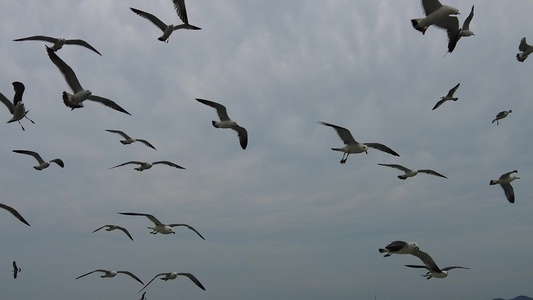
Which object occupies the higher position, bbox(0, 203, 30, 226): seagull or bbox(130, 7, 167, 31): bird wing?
bbox(130, 7, 167, 31): bird wing

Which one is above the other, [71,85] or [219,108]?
[219,108]

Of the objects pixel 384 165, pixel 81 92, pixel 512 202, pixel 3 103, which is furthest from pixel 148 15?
pixel 512 202

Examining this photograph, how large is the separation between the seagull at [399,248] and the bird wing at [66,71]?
1249cm

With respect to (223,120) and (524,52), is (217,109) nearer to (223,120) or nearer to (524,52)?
(223,120)

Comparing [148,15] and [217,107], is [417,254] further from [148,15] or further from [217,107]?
[148,15]

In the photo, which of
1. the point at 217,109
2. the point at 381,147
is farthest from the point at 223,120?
the point at 381,147

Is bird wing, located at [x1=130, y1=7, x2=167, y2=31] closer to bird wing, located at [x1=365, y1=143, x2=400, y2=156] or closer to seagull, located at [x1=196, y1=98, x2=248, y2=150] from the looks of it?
seagull, located at [x1=196, y1=98, x2=248, y2=150]

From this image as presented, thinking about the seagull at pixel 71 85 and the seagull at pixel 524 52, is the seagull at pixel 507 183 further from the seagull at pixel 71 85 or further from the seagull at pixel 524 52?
the seagull at pixel 71 85

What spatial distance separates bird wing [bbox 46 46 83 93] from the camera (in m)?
22.5

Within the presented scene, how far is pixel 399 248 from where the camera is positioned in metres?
19.5

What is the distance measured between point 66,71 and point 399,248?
13422mm

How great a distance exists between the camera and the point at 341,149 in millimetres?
25484

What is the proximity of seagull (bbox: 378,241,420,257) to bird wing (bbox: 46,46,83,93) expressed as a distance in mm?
12494

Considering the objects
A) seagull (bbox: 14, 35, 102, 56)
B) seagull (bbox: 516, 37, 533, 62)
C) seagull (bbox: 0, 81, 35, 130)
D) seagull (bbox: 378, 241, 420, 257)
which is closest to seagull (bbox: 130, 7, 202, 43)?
seagull (bbox: 14, 35, 102, 56)
